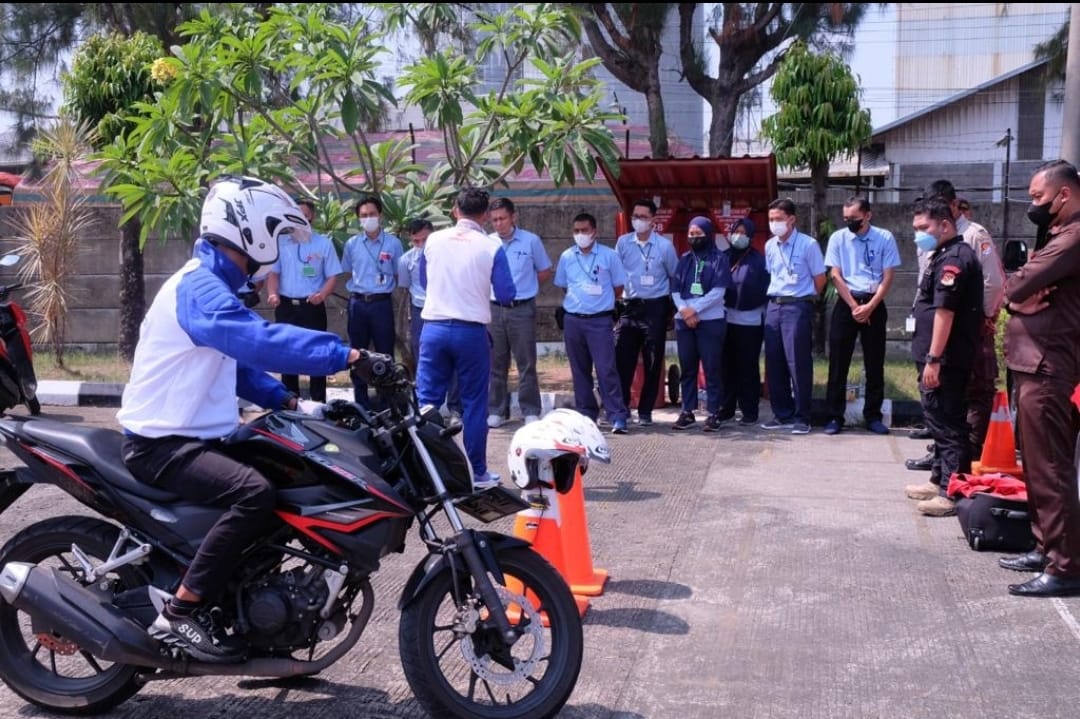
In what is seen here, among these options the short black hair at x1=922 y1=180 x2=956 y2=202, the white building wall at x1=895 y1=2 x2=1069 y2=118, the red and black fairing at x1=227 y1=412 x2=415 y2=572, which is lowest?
the red and black fairing at x1=227 y1=412 x2=415 y2=572

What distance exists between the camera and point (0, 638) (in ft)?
14.8

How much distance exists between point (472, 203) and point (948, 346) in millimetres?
3185

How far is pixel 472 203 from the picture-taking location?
7.61 meters

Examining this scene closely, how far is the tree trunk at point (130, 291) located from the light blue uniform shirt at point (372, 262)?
4741 millimetres

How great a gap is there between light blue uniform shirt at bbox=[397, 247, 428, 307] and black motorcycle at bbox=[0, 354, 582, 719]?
6.72 m

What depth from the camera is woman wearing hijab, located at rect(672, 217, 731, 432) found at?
10.6 meters

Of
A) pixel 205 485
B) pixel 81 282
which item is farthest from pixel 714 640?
pixel 81 282

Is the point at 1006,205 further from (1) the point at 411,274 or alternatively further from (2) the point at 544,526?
(2) the point at 544,526

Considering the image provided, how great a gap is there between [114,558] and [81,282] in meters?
12.2

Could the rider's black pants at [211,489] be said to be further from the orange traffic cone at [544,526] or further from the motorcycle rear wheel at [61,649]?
the orange traffic cone at [544,526]

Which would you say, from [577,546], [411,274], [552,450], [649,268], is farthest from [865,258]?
[552,450]

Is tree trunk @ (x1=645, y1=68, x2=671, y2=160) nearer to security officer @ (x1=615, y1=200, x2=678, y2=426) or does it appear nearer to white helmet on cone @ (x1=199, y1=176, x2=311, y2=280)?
security officer @ (x1=615, y1=200, x2=678, y2=426)

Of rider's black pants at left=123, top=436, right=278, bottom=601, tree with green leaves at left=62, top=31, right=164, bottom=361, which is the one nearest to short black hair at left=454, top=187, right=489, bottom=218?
rider's black pants at left=123, top=436, right=278, bottom=601

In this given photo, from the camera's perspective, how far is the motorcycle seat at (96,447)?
14.0ft
